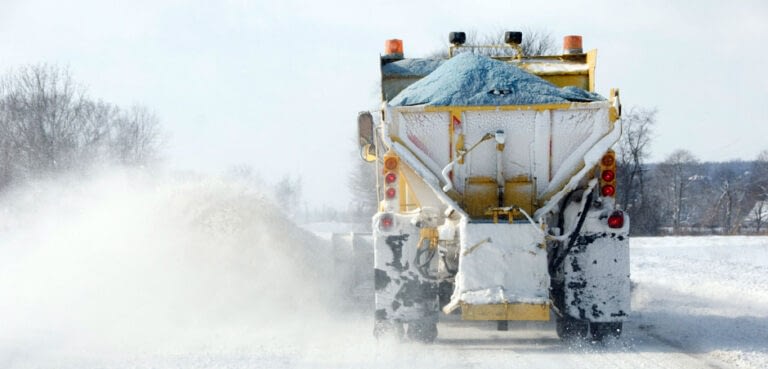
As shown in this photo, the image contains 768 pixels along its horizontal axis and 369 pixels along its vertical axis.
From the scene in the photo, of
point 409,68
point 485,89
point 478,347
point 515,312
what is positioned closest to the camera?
point 515,312

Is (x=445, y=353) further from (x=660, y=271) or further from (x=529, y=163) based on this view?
(x=660, y=271)

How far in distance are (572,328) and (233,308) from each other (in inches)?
160

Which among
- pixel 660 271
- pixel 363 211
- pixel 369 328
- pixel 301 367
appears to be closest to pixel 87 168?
pixel 363 211

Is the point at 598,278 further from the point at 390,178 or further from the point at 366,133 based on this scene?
the point at 366,133

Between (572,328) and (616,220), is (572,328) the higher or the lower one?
the lower one

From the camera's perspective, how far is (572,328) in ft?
30.8

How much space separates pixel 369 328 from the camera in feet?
35.0

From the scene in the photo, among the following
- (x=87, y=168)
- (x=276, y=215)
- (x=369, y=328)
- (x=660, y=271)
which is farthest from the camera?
(x=87, y=168)

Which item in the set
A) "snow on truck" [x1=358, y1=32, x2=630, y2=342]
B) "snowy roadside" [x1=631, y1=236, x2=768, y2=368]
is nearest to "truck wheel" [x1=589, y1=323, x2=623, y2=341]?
"snow on truck" [x1=358, y1=32, x2=630, y2=342]

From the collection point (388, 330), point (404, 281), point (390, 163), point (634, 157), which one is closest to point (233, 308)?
point (388, 330)

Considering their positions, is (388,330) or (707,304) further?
(707,304)

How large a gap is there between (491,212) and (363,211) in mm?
36603

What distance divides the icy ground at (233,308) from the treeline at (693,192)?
40092 mm

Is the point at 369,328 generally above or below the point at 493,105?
below
